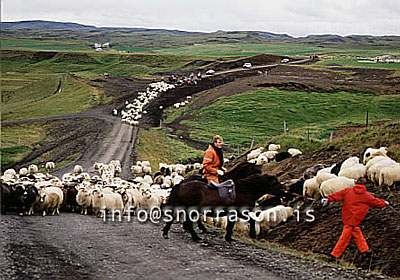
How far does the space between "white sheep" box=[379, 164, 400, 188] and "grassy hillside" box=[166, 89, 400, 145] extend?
3295 centimetres

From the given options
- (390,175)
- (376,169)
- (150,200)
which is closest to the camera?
(390,175)

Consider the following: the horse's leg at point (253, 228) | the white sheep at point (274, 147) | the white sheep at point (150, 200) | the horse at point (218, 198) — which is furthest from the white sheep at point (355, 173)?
the white sheep at point (274, 147)

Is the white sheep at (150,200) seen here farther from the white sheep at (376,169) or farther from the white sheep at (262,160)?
the white sheep at (376,169)

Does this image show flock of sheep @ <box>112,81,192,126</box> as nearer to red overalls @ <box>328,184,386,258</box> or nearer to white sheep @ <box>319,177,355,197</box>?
white sheep @ <box>319,177,355,197</box>

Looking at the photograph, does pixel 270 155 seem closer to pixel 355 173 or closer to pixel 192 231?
pixel 355 173

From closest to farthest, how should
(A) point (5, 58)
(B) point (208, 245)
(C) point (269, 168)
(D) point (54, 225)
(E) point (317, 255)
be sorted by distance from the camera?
1. (E) point (317, 255)
2. (B) point (208, 245)
3. (D) point (54, 225)
4. (C) point (269, 168)
5. (A) point (5, 58)

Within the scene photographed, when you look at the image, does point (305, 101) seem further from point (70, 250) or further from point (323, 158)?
point (70, 250)

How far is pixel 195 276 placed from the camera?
30.9 ft

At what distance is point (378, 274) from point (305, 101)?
54104mm

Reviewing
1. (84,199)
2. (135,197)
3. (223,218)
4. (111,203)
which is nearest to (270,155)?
(135,197)

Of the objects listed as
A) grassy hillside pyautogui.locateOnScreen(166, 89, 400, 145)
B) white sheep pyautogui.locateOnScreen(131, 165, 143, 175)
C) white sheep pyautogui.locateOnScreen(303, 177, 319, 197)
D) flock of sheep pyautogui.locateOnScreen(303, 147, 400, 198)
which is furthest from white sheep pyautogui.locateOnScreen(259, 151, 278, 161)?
grassy hillside pyautogui.locateOnScreen(166, 89, 400, 145)

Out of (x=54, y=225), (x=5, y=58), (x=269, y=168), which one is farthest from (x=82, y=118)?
(x=5, y=58)

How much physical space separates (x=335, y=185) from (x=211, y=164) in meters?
3.46

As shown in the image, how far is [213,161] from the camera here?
41.0 feet
